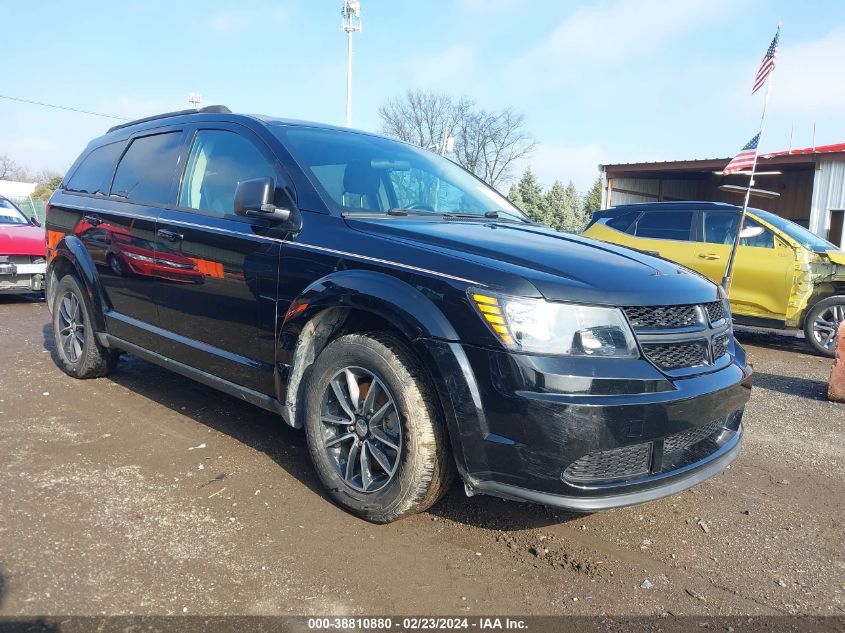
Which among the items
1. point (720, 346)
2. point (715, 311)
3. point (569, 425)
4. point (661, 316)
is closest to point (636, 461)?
point (569, 425)

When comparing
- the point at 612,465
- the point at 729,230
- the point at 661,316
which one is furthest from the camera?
the point at 729,230

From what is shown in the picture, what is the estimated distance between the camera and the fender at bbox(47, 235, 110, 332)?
446 centimetres

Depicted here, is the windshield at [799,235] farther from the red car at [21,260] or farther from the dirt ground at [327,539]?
the red car at [21,260]

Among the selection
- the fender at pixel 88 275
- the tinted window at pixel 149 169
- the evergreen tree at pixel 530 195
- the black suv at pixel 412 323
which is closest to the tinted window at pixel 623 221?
the black suv at pixel 412 323

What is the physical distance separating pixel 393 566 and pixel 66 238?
3854 millimetres

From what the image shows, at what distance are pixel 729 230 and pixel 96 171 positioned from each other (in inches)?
292

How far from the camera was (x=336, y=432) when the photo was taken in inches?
117

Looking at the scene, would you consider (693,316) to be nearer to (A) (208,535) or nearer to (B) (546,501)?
(B) (546,501)

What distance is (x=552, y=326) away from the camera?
233 centimetres

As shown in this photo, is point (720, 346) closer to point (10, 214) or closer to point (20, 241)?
point (20, 241)

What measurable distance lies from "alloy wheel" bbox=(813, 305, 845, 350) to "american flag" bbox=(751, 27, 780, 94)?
14.2 ft

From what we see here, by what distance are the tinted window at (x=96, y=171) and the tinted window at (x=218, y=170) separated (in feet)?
3.85

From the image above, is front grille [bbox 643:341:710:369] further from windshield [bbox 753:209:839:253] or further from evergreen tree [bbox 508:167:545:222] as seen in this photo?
evergreen tree [bbox 508:167:545:222]

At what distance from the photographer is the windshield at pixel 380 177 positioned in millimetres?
3254
